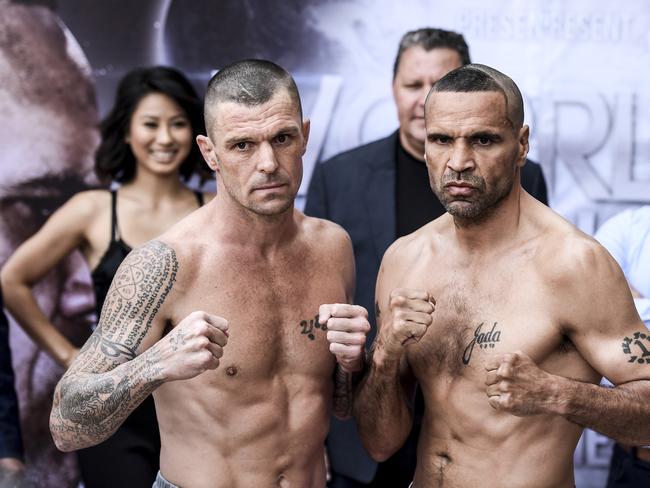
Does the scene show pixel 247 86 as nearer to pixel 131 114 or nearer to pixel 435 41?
pixel 435 41

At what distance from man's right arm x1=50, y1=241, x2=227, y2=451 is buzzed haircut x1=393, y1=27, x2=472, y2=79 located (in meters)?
1.53

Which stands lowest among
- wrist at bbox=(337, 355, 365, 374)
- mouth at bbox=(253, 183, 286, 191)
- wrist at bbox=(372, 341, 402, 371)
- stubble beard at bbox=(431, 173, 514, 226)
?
wrist at bbox=(337, 355, 365, 374)

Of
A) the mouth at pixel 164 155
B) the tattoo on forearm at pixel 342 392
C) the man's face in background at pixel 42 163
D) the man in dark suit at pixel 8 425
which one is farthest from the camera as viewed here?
the man's face in background at pixel 42 163

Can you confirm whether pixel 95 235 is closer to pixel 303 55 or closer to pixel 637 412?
pixel 303 55

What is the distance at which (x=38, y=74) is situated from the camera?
13.3 feet

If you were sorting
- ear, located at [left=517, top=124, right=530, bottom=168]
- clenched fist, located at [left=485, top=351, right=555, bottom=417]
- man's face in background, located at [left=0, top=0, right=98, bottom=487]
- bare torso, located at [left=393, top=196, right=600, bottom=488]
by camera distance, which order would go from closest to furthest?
clenched fist, located at [left=485, top=351, right=555, bottom=417] → bare torso, located at [left=393, top=196, right=600, bottom=488] → ear, located at [left=517, top=124, right=530, bottom=168] → man's face in background, located at [left=0, top=0, right=98, bottom=487]

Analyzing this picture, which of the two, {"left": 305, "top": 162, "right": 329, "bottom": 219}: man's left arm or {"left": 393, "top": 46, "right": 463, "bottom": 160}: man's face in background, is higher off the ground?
{"left": 393, "top": 46, "right": 463, "bottom": 160}: man's face in background

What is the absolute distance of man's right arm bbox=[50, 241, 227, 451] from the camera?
227 cm

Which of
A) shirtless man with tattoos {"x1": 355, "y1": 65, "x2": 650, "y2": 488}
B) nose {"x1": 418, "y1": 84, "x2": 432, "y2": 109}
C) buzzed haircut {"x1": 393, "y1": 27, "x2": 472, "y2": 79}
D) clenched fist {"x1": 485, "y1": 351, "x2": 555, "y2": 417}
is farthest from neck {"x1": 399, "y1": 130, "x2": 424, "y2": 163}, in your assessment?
clenched fist {"x1": 485, "y1": 351, "x2": 555, "y2": 417}

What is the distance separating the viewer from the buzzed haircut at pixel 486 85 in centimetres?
250

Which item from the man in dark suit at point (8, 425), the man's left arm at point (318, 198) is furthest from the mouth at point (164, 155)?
the man in dark suit at point (8, 425)

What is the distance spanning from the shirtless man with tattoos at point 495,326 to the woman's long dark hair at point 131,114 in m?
1.49

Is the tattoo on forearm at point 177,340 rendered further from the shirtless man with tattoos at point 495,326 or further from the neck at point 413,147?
the neck at point 413,147

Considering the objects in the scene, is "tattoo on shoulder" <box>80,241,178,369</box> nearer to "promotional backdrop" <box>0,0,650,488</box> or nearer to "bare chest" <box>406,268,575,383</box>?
"bare chest" <box>406,268,575,383</box>
